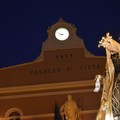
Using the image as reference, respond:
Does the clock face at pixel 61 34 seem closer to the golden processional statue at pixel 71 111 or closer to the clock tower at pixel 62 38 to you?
the clock tower at pixel 62 38

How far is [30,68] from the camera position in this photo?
2027 centimetres

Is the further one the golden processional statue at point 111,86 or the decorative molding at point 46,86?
the decorative molding at point 46,86

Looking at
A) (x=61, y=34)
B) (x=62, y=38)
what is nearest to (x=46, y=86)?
(x=62, y=38)

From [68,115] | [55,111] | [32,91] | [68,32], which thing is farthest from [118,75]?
[68,32]

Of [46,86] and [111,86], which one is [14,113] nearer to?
[46,86]

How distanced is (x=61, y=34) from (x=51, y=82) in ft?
9.80

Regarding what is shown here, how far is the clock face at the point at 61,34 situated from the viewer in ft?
69.1

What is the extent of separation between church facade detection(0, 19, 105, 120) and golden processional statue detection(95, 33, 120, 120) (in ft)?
44.1

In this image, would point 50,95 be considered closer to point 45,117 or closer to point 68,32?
point 45,117

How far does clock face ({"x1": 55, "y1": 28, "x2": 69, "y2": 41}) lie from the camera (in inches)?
829

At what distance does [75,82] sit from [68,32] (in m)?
3.16

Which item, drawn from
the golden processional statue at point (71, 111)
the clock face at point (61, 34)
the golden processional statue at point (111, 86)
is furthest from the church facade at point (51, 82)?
the golden processional statue at point (111, 86)

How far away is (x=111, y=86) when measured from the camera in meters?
5.34

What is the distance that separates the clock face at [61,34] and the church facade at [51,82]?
312 mm
